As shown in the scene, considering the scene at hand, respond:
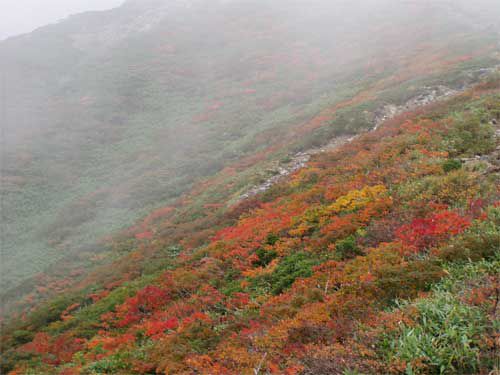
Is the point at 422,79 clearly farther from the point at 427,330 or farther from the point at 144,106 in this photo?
the point at 144,106

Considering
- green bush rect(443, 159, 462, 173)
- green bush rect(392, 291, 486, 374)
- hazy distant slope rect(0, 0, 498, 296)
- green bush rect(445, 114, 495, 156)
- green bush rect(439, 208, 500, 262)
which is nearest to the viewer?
green bush rect(392, 291, 486, 374)

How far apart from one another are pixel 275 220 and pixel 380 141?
6425mm

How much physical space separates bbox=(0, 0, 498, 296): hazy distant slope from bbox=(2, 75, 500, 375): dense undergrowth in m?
9.54

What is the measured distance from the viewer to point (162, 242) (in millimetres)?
18516

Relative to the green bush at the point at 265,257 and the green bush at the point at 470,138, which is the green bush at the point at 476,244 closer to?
the green bush at the point at 265,257

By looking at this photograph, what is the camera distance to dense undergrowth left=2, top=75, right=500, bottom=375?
5.20 m

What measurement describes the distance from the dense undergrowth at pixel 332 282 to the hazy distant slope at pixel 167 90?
375 inches

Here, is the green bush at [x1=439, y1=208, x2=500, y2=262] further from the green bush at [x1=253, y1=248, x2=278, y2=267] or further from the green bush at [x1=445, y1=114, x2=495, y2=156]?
the green bush at [x1=445, y1=114, x2=495, y2=156]

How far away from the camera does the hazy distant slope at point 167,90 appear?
29844 mm

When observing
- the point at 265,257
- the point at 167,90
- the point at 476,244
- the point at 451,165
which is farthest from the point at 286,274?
the point at 167,90

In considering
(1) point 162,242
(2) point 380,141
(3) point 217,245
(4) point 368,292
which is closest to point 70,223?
(1) point 162,242

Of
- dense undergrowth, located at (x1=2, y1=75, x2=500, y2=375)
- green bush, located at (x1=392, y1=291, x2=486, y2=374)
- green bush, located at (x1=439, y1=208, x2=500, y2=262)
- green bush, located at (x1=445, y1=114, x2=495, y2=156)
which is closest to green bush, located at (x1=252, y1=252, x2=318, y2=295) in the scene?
dense undergrowth, located at (x1=2, y1=75, x2=500, y2=375)

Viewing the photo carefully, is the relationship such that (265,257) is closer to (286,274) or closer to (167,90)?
(286,274)

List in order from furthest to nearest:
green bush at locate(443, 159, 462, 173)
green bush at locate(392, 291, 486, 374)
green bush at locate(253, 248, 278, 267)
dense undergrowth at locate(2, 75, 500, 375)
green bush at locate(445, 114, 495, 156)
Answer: green bush at locate(445, 114, 495, 156) → green bush at locate(253, 248, 278, 267) → green bush at locate(443, 159, 462, 173) → dense undergrowth at locate(2, 75, 500, 375) → green bush at locate(392, 291, 486, 374)
